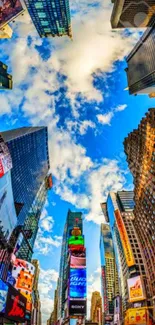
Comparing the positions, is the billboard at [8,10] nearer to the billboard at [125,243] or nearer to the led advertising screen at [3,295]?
the led advertising screen at [3,295]

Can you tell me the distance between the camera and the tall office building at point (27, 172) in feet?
387

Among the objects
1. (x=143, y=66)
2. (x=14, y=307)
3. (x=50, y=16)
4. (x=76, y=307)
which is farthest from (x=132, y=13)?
(x=76, y=307)

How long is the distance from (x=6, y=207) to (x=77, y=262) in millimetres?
34912

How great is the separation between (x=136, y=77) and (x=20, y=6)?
47740 millimetres

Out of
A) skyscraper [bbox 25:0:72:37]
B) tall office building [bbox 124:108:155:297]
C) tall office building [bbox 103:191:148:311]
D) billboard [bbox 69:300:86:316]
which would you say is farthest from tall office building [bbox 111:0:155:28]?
billboard [bbox 69:300:86:316]

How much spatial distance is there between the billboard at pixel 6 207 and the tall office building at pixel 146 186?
48.5 m

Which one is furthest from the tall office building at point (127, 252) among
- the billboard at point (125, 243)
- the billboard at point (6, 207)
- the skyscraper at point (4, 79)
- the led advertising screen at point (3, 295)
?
the skyscraper at point (4, 79)

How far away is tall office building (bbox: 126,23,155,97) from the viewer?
74125mm

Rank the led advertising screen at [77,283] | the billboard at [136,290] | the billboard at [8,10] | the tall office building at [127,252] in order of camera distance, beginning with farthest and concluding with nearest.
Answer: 1. the tall office building at [127,252]
2. the led advertising screen at [77,283]
3. the billboard at [136,290]
4. the billboard at [8,10]

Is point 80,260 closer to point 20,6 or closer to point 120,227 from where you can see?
point 120,227

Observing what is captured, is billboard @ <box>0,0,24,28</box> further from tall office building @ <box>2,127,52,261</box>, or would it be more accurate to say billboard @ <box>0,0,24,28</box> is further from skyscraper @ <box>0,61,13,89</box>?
Answer: tall office building @ <box>2,127,52,261</box>

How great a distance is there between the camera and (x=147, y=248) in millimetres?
97750

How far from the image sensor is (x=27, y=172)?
141125 mm

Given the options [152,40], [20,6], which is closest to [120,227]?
[152,40]
